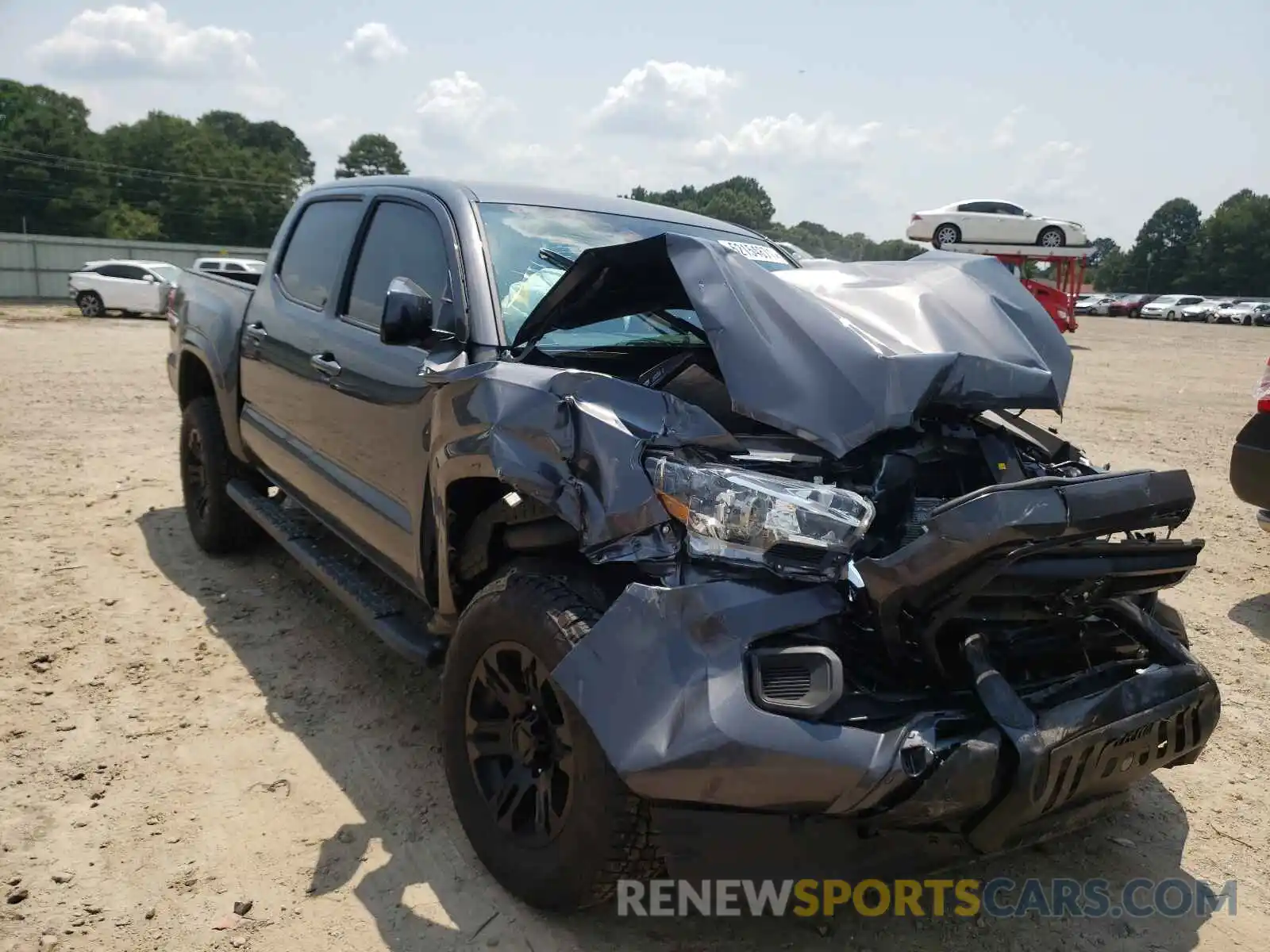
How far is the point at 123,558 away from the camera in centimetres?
542

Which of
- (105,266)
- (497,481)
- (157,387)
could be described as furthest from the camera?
(105,266)

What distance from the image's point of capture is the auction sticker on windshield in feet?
13.2

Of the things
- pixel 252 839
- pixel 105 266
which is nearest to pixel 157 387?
pixel 252 839

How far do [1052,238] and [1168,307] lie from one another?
2771 centimetres

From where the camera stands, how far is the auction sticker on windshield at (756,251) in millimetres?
4031

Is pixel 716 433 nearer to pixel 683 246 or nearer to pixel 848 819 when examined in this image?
pixel 683 246

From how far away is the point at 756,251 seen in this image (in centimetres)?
416

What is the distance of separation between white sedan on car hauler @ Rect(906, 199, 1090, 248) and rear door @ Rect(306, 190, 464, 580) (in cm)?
2518

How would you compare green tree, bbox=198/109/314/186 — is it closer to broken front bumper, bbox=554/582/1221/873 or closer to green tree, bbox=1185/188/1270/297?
green tree, bbox=1185/188/1270/297

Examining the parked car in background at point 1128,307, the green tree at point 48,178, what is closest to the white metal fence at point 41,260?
the green tree at point 48,178

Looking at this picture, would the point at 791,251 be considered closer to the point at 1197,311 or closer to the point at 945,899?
the point at 945,899

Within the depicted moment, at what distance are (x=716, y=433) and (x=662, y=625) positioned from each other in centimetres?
54

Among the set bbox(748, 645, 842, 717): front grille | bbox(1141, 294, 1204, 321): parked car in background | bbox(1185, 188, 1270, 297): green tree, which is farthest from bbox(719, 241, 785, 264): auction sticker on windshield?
bbox(1185, 188, 1270, 297): green tree

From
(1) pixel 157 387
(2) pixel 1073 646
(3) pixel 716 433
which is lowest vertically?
(1) pixel 157 387
